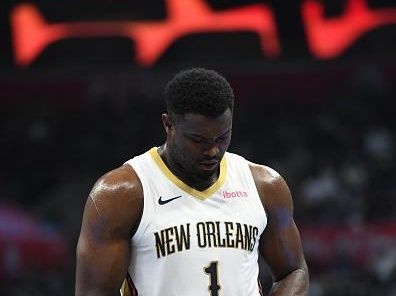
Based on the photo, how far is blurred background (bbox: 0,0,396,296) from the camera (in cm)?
1140

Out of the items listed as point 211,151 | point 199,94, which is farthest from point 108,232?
point 199,94

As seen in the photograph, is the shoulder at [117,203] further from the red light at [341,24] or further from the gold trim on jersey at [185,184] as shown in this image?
the red light at [341,24]

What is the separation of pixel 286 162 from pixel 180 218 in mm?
9754

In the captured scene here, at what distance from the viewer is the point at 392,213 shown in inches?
444

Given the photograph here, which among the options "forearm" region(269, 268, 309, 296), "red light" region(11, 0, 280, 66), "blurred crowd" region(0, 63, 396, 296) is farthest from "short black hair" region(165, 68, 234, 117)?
"red light" region(11, 0, 280, 66)

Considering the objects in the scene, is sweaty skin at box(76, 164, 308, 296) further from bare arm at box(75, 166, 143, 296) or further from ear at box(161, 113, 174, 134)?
ear at box(161, 113, 174, 134)

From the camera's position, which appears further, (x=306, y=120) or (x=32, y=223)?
(x=306, y=120)

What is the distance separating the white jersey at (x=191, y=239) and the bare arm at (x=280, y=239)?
0.28 feet

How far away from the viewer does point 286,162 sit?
42.9ft

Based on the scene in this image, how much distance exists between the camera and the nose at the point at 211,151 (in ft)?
10.7

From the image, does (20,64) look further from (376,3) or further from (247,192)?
(247,192)

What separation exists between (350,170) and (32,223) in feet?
14.1

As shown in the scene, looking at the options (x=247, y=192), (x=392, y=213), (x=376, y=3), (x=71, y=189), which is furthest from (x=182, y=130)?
(x=71, y=189)

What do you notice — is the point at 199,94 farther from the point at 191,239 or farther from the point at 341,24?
the point at 341,24
